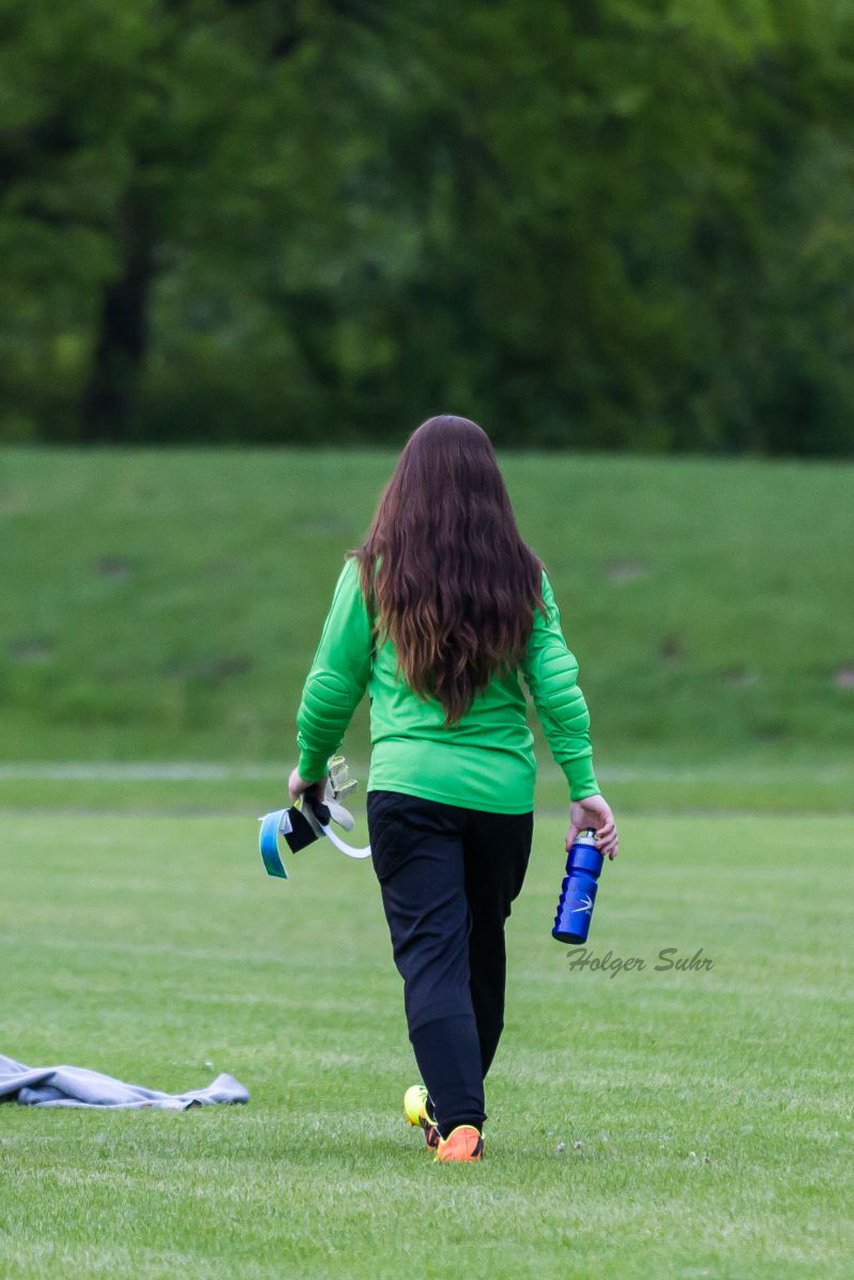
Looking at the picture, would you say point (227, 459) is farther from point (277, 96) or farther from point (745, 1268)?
point (745, 1268)

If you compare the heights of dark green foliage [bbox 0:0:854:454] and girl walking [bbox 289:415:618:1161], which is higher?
dark green foliage [bbox 0:0:854:454]

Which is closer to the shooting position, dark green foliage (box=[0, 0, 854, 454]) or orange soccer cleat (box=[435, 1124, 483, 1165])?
orange soccer cleat (box=[435, 1124, 483, 1165])

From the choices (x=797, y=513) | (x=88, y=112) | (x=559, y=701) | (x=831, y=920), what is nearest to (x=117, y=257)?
(x=88, y=112)

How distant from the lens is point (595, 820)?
527cm

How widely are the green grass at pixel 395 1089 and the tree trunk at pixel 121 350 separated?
24324 millimetres

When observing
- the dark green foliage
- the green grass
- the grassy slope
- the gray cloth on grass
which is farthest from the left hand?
the dark green foliage

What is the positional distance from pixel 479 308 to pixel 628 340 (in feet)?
8.45

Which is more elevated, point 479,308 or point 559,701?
point 479,308

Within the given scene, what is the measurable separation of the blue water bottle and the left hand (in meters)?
0.63

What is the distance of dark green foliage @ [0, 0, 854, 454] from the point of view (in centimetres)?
3275

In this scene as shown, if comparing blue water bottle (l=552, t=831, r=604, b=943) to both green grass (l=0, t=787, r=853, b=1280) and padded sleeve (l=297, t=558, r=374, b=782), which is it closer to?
green grass (l=0, t=787, r=853, b=1280)

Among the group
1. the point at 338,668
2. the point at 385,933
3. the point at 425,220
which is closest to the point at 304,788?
the point at 338,668

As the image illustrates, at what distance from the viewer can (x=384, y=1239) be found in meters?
4.26

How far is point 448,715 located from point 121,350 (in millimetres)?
32235
